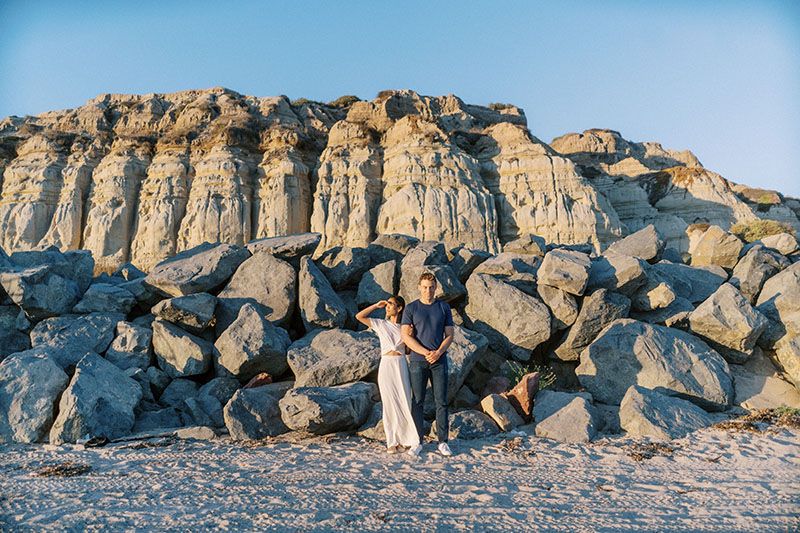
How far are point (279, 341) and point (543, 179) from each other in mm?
23275

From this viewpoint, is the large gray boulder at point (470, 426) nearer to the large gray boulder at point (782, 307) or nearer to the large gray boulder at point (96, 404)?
the large gray boulder at point (96, 404)

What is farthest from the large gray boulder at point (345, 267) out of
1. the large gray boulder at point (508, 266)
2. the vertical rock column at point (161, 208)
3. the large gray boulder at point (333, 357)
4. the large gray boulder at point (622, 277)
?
the vertical rock column at point (161, 208)

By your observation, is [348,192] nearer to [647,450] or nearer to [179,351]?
[179,351]

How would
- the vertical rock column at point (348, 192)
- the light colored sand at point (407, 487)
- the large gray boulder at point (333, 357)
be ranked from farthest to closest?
the vertical rock column at point (348, 192), the large gray boulder at point (333, 357), the light colored sand at point (407, 487)

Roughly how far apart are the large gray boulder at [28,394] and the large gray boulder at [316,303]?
10.7 ft

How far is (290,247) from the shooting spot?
870cm

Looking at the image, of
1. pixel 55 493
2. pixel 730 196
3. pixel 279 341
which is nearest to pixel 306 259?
pixel 279 341

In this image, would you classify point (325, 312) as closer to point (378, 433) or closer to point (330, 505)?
point (378, 433)

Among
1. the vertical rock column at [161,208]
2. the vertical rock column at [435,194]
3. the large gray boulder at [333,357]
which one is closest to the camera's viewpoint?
the large gray boulder at [333,357]

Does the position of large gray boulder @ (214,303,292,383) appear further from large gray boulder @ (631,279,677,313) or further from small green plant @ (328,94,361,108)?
small green plant @ (328,94,361,108)

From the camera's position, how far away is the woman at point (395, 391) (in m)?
4.86

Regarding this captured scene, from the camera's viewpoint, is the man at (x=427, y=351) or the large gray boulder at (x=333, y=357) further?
the large gray boulder at (x=333, y=357)

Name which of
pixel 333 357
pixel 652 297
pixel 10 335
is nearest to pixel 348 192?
pixel 10 335

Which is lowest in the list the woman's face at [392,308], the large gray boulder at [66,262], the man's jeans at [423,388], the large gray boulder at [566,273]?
the man's jeans at [423,388]
